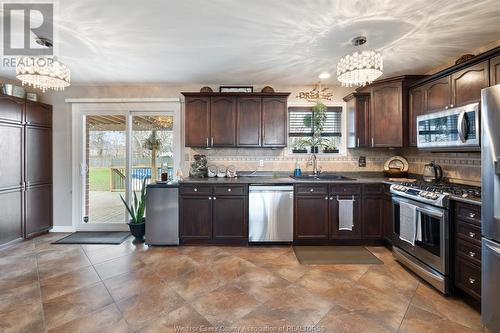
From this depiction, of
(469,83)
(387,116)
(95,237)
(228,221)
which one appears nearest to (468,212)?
(469,83)

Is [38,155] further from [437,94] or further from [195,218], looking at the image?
[437,94]

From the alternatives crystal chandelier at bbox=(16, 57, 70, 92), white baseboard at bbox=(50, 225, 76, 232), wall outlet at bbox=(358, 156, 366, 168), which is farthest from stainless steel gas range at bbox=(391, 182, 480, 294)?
white baseboard at bbox=(50, 225, 76, 232)

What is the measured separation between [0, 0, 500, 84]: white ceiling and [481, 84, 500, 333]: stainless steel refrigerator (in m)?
0.96

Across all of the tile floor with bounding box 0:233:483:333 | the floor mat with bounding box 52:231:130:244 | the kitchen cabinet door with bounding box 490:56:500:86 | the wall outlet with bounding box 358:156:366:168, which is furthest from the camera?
the wall outlet with bounding box 358:156:366:168

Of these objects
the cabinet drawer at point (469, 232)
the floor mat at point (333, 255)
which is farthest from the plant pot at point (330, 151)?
the cabinet drawer at point (469, 232)

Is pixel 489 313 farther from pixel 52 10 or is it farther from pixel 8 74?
pixel 8 74

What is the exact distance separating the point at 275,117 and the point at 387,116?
5.36ft

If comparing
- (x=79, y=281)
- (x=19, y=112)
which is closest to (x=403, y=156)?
(x=79, y=281)

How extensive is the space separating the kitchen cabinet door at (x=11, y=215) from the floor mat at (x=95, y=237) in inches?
21.9

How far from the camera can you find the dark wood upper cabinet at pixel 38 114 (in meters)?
3.83

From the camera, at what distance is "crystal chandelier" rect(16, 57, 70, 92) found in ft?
8.09

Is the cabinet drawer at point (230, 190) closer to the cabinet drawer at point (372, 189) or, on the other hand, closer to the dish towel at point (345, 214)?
the dish towel at point (345, 214)

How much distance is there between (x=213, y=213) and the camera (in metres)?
3.59

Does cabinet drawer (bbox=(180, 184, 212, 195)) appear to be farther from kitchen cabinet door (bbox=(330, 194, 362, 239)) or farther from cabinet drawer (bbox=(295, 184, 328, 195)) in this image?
kitchen cabinet door (bbox=(330, 194, 362, 239))
